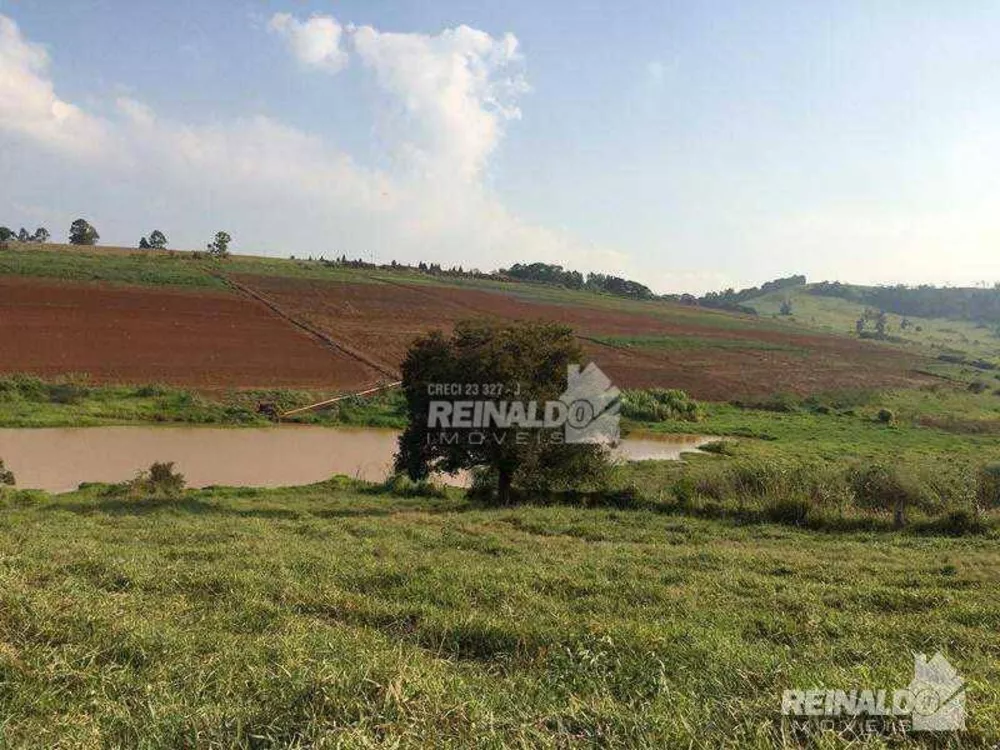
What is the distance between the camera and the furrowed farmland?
141ft

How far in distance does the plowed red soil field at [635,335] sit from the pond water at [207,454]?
1935cm

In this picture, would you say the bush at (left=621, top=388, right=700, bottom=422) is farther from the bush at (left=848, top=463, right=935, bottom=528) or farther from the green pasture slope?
the bush at (left=848, top=463, right=935, bottom=528)

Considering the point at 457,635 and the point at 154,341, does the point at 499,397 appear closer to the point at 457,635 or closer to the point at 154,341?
the point at 457,635

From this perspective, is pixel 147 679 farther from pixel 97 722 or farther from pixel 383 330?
pixel 383 330

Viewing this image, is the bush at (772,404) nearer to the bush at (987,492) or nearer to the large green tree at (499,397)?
the bush at (987,492)

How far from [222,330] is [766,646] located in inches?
2221

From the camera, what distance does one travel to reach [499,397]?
58.1 ft

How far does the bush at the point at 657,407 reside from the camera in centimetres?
4050

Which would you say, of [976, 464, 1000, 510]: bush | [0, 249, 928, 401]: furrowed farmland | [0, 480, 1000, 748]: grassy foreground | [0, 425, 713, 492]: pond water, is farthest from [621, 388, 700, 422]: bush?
[0, 480, 1000, 748]: grassy foreground

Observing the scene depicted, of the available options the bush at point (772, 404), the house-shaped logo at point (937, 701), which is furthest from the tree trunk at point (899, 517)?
the bush at point (772, 404)

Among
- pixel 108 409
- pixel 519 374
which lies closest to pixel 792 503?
pixel 519 374

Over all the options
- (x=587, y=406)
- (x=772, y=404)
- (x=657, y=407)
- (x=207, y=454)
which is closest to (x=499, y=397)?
(x=587, y=406)

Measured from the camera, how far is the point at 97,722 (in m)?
3.45

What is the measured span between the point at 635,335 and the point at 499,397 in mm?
65913
